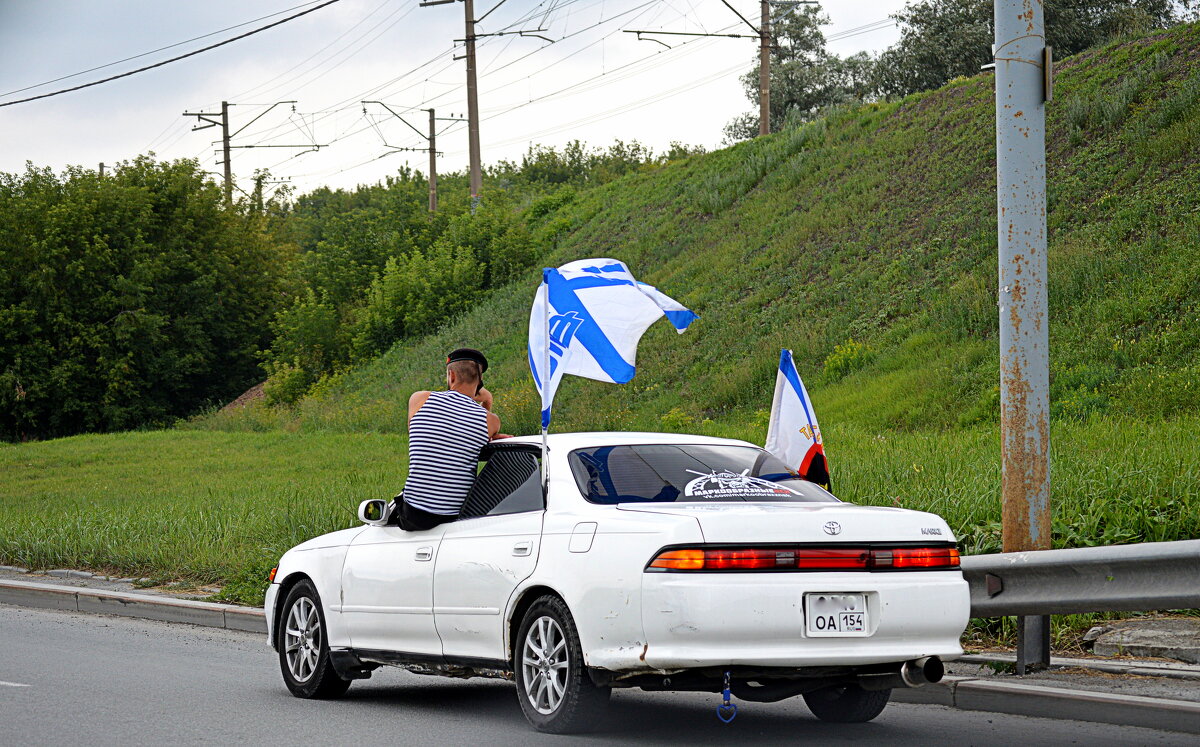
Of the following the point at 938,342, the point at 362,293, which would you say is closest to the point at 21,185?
the point at 362,293

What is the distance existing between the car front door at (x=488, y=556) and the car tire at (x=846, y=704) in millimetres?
1688

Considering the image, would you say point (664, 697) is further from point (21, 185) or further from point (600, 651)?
point (21, 185)

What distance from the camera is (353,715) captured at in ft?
26.0

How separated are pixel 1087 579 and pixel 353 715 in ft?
13.5

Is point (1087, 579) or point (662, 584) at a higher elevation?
point (662, 584)

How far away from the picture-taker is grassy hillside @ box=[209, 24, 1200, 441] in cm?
2188

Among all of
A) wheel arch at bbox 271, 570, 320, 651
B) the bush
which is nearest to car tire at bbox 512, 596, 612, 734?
wheel arch at bbox 271, 570, 320, 651

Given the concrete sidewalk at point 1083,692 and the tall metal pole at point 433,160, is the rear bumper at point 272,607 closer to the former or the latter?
the concrete sidewalk at point 1083,692

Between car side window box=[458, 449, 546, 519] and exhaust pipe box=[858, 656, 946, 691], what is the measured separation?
186cm

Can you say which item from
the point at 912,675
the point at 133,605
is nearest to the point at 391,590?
the point at 912,675

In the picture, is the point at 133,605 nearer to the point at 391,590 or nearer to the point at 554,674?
the point at 391,590

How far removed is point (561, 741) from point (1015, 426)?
3416mm

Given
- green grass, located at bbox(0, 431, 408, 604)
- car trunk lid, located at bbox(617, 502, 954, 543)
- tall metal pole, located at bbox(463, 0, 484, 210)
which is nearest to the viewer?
car trunk lid, located at bbox(617, 502, 954, 543)

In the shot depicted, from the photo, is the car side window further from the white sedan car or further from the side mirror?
the side mirror
